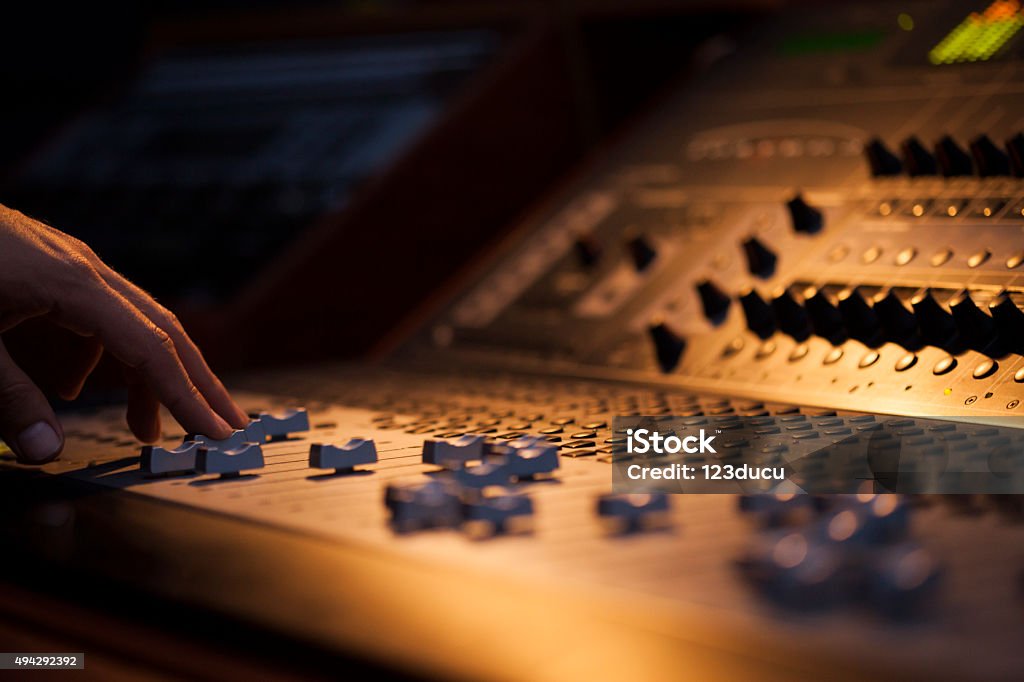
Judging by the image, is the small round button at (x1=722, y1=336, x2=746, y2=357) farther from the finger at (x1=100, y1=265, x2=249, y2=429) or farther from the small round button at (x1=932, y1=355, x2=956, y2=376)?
the finger at (x1=100, y1=265, x2=249, y2=429)

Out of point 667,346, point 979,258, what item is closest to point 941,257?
point 979,258

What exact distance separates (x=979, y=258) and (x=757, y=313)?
0.19m

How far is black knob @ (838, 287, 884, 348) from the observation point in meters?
0.98

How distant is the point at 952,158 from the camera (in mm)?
1096

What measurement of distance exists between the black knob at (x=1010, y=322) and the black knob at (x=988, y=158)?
0.21 metres

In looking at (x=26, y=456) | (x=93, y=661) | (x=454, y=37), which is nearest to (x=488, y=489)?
(x=93, y=661)

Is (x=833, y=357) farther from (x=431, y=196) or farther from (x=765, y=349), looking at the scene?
(x=431, y=196)

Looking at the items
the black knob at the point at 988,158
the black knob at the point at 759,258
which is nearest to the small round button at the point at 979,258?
the black knob at the point at 988,158

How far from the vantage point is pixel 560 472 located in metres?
0.73

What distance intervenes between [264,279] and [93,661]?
109 centimetres

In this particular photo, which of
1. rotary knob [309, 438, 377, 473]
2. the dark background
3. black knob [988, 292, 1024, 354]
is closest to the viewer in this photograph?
rotary knob [309, 438, 377, 473]

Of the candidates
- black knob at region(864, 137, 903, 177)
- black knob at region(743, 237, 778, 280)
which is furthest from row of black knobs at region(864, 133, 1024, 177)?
black knob at region(743, 237, 778, 280)

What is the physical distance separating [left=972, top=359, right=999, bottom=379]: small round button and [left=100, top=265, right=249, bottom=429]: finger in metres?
0.56

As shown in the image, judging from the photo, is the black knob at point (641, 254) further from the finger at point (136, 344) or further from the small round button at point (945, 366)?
the finger at point (136, 344)
